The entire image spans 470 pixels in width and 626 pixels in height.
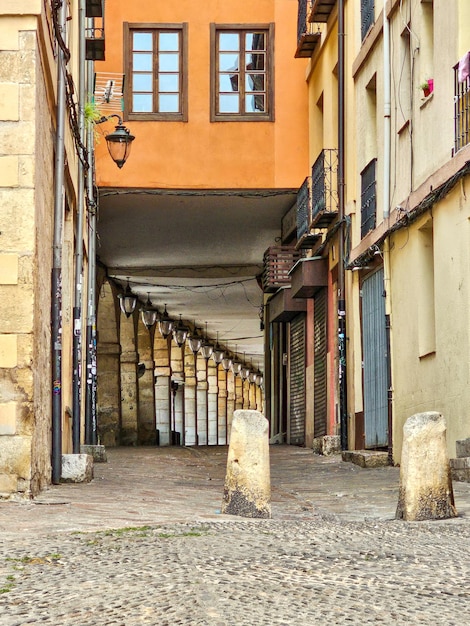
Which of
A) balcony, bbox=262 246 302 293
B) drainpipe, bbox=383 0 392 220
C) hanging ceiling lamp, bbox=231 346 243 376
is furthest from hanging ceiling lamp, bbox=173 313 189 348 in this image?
drainpipe, bbox=383 0 392 220

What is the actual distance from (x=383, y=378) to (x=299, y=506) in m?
7.03

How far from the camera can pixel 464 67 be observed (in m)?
13.1

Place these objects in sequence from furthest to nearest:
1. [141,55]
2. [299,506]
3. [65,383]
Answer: [141,55], [65,383], [299,506]

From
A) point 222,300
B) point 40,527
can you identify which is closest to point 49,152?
point 40,527

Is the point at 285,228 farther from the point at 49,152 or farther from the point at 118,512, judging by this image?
the point at 118,512

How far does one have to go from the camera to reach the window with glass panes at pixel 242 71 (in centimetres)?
2377

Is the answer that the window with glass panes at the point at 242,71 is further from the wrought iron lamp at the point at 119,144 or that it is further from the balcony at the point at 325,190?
the wrought iron lamp at the point at 119,144

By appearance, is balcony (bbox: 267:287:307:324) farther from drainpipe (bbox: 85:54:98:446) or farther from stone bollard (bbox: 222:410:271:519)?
stone bollard (bbox: 222:410:271:519)

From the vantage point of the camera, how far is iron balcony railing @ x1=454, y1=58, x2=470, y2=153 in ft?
43.4

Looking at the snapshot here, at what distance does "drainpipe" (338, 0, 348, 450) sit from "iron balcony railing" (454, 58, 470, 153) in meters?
6.26

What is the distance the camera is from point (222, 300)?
122ft

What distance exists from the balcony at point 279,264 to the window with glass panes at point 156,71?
3369mm

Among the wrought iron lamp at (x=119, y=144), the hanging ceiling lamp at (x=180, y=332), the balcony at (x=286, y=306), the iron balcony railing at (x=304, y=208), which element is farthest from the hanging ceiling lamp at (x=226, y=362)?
the wrought iron lamp at (x=119, y=144)

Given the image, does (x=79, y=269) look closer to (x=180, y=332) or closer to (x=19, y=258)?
(x=19, y=258)
